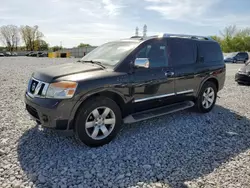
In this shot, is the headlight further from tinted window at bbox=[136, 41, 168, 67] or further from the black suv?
tinted window at bbox=[136, 41, 168, 67]

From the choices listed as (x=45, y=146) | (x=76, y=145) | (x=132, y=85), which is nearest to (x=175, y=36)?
(x=132, y=85)

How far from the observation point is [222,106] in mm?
5875

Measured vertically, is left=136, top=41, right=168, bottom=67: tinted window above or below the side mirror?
above

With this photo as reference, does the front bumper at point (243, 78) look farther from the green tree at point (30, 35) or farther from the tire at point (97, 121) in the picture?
the green tree at point (30, 35)

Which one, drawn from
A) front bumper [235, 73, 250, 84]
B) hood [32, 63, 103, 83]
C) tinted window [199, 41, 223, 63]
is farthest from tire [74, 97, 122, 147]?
front bumper [235, 73, 250, 84]

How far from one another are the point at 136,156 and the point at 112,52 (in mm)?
2109

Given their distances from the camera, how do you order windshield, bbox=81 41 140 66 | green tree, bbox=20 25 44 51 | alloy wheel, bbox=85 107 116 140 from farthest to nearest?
1. green tree, bbox=20 25 44 51
2. windshield, bbox=81 41 140 66
3. alloy wheel, bbox=85 107 116 140

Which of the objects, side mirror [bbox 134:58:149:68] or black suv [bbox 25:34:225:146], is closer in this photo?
black suv [bbox 25:34:225:146]

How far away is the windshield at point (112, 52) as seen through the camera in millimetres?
3807

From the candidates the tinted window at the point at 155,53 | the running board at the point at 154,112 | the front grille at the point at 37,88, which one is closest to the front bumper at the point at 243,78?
the running board at the point at 154,112

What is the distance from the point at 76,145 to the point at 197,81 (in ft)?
10.4

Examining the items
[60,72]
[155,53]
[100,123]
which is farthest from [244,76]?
[60,72]

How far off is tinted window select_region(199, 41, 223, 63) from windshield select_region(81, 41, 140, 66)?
81.1 inches

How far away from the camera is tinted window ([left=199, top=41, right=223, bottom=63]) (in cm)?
513
